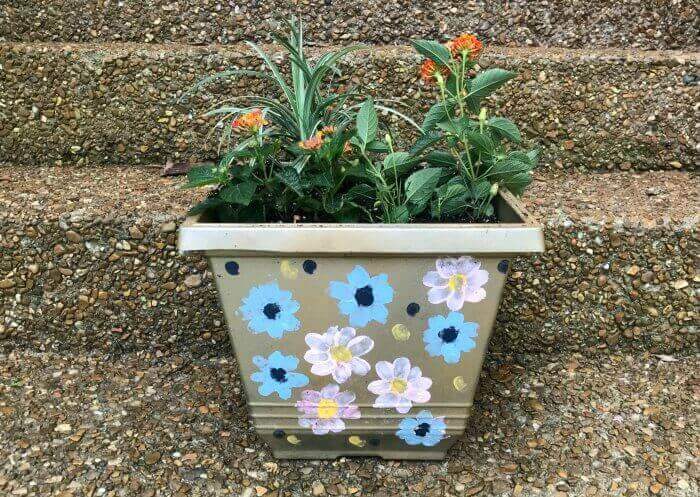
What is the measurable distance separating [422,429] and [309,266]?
324 mm

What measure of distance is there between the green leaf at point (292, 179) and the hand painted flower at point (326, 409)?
0.28 metres

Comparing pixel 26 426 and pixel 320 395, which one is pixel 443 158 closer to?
pixel 320 395

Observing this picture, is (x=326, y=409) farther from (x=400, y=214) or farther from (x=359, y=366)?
(x=400, y=214)

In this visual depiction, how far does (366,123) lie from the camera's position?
2.75 feet

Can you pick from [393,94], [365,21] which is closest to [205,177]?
[393,94]

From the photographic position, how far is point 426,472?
934 millimetres

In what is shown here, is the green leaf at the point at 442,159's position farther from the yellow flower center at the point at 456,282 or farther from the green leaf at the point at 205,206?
the green leaf at the point at 205,206

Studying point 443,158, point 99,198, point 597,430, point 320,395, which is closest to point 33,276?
point 99,198

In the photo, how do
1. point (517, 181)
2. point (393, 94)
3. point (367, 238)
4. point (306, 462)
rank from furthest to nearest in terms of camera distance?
1. point (393, 94)
2. point (306, 462)
3. point (517, 181)
4. point (367, 238)

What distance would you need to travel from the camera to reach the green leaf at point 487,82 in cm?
80

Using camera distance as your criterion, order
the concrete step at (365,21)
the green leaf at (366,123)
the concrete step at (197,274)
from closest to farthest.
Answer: the green leaf at (366,123) → the concrete step at (197,274) → the concrete step at (365,21)

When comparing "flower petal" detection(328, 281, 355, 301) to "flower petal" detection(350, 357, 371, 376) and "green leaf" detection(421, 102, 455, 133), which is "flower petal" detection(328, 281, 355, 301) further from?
"green leaf" detection(421, 102, 455, 133)

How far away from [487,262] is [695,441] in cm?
53

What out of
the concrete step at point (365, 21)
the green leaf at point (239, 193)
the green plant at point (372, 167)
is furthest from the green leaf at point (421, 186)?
→ the concrete step at point (365, 21)
